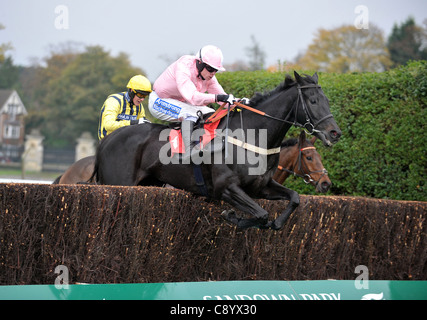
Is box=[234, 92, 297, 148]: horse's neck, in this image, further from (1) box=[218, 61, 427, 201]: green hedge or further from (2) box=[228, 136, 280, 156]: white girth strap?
(1) box=[218, 61, 427, 201]: green hedge

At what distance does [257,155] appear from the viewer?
17.9 ft

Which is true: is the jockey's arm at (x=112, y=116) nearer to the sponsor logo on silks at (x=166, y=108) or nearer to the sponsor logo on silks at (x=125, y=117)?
the sponsor logo on silks at (x=125, y=117)

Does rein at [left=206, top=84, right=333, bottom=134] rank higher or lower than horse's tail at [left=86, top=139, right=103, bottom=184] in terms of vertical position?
higher

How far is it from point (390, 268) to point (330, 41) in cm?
4443

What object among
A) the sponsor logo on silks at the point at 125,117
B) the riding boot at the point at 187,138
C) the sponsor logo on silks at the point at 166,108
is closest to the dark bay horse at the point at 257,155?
the riding boot at the point at 187,138

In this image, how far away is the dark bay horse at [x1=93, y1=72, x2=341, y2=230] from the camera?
5289 mm

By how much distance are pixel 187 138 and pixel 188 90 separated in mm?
496

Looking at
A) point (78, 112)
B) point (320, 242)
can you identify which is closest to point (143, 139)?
point (320, 242)

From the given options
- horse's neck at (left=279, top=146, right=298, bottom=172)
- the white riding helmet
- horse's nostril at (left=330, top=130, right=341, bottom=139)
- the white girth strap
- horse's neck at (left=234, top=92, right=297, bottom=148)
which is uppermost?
the white riding helmet

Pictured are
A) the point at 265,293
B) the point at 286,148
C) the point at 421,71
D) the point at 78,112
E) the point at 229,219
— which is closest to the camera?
the point at 265,293

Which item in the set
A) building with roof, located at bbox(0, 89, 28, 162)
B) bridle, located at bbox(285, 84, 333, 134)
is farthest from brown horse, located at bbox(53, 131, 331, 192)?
building with roof, located at bbox(0, 89, 28, 162)

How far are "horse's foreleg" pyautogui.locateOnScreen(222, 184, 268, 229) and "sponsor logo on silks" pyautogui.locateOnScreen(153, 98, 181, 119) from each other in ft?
4.11
